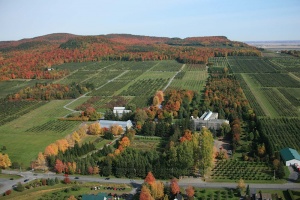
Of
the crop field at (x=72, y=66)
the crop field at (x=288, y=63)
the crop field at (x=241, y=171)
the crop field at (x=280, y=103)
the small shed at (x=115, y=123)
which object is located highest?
the crop field at (x=288, y=63)

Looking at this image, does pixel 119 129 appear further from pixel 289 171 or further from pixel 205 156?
pixel 289 171

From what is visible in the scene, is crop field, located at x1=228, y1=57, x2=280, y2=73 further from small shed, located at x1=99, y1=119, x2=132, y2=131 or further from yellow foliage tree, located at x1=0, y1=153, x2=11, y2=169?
yellow foliage tree, located at x1=0, y1=153, x2=11, y2=169

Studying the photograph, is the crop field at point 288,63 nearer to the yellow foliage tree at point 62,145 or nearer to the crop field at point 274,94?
the crop field at point 274,94

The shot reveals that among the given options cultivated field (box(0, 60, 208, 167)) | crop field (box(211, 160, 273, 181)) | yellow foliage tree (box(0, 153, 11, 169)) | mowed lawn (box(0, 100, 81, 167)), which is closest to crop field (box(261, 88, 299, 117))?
cultivated field (box(0, 60, 208, 167))

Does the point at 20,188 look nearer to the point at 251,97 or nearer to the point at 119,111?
the point at 119,111

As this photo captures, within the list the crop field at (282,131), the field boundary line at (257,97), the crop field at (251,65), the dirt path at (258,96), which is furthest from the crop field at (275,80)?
the crop field at (282,131)

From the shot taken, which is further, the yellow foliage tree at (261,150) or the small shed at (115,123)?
the small shed at (115,123)

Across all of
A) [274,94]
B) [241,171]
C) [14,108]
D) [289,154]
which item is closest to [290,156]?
[289,154]
